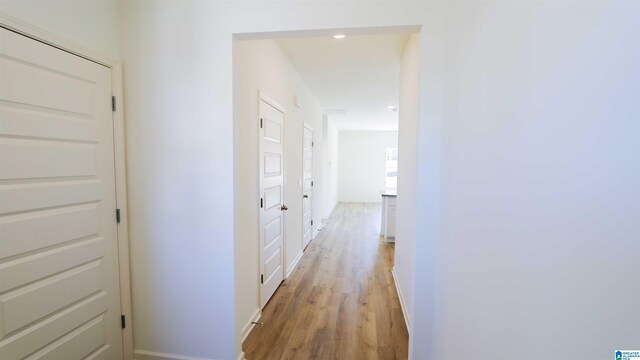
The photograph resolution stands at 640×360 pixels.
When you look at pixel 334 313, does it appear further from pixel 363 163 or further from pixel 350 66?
pixel 363 163

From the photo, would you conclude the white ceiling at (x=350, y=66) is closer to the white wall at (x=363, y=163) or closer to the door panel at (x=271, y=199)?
the door panel at (x=271, y=199)

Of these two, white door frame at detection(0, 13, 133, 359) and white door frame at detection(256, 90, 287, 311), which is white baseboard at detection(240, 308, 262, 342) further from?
white door frame at detection(0, 13, 133, 359)

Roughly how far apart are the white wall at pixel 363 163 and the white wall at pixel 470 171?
27.4 ft

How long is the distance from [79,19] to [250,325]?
2397 mm

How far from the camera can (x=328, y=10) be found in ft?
5.40

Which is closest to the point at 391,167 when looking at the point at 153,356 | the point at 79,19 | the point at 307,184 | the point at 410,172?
the point at 307,184

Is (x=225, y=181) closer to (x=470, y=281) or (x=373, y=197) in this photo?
(x=470, y=281)

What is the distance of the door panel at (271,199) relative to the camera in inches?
101

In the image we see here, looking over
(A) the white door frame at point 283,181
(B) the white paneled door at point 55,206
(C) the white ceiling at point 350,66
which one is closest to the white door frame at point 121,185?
(B) the white paneled door at point 55,206

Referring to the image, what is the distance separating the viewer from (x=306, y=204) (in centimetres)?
466

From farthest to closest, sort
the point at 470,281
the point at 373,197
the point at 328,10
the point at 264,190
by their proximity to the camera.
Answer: the point at 373,197 → the point at 264,190 → the point at 328,10 → the point at 470,281

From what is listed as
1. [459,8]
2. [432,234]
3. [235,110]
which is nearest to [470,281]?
[432,234]

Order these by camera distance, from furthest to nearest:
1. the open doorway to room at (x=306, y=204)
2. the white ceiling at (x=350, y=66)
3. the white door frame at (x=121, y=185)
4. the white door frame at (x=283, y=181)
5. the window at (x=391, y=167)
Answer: the window at (x=391, y=167)
the white ceiling at (x=350, y=66)
the white door frame at (x=283, y=181)
the open doorway to room at (x=306, y=204)
the white door frame at (x=121, y=185)

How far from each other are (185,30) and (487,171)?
192 cm
